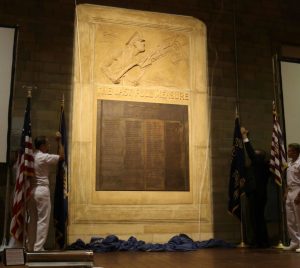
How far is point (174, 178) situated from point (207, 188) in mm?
603

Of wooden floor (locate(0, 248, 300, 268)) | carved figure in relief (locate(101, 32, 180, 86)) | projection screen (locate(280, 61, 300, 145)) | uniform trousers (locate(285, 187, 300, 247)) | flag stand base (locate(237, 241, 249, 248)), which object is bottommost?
flag stand base (locate(237, 241, 249, 248))

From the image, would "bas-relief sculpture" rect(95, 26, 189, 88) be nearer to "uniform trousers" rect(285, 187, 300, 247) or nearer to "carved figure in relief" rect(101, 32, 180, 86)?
"carved figure in relief" rect(101, 32, 180, 86)

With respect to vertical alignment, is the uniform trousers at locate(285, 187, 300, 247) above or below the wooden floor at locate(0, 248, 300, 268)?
above

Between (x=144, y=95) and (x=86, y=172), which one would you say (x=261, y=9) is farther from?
(x=86, y=172)

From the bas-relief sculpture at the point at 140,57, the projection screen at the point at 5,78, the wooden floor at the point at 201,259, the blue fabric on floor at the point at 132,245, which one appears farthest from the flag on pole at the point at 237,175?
the projection screen at the point at 5,78

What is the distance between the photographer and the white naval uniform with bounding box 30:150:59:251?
5465 millimetres

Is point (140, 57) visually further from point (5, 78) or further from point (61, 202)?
point (61, 202)

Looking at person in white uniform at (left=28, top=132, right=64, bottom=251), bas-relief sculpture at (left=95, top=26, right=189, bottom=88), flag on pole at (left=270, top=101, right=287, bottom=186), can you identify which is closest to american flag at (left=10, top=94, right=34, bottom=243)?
person in white uniform at (left=28, top=132, right=64, bottom=251)

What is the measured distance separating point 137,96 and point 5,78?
2107 mm

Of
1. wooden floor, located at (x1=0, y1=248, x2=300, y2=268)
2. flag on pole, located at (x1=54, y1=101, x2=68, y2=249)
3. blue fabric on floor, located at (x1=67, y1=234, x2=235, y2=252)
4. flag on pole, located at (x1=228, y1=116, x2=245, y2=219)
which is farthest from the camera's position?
flag on pole, located at (x1=228, y1=116, x2=245, y2=219)

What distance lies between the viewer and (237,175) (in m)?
6.77

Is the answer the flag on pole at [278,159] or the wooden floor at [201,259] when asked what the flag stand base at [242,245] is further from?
the flag on pole at [278,159]

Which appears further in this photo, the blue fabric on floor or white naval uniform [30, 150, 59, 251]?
the blue fabric on floor

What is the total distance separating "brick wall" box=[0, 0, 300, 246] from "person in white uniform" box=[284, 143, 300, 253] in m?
1.30
